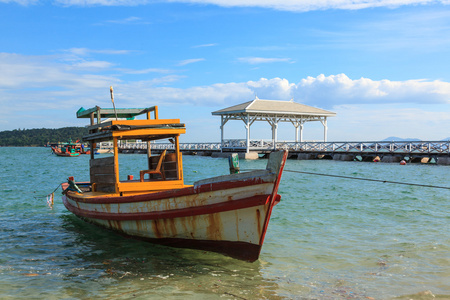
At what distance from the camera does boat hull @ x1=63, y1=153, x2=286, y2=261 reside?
6266 millimetres

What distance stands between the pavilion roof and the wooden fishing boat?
2844 centimetres

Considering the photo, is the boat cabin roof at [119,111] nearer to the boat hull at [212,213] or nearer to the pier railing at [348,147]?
the boat hull at [212,213]

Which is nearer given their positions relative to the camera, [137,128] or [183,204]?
[183,204]

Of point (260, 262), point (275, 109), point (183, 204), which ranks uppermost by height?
point (275, 109)

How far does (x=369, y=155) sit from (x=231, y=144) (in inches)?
562

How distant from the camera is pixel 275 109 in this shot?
128 feet

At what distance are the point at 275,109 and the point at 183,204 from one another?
32.8 metres

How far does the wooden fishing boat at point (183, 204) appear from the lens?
248 inches

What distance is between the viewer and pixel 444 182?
69.3 ft

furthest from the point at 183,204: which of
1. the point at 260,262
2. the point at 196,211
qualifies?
the point at 260,262

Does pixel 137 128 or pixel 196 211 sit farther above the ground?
pixel 137 128

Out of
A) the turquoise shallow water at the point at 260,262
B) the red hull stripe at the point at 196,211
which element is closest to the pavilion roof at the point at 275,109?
the turquoise shallow water at the point at 260,262

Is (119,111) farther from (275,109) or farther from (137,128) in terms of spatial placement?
(275,109)

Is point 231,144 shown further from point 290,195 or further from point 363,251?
point 363,251
